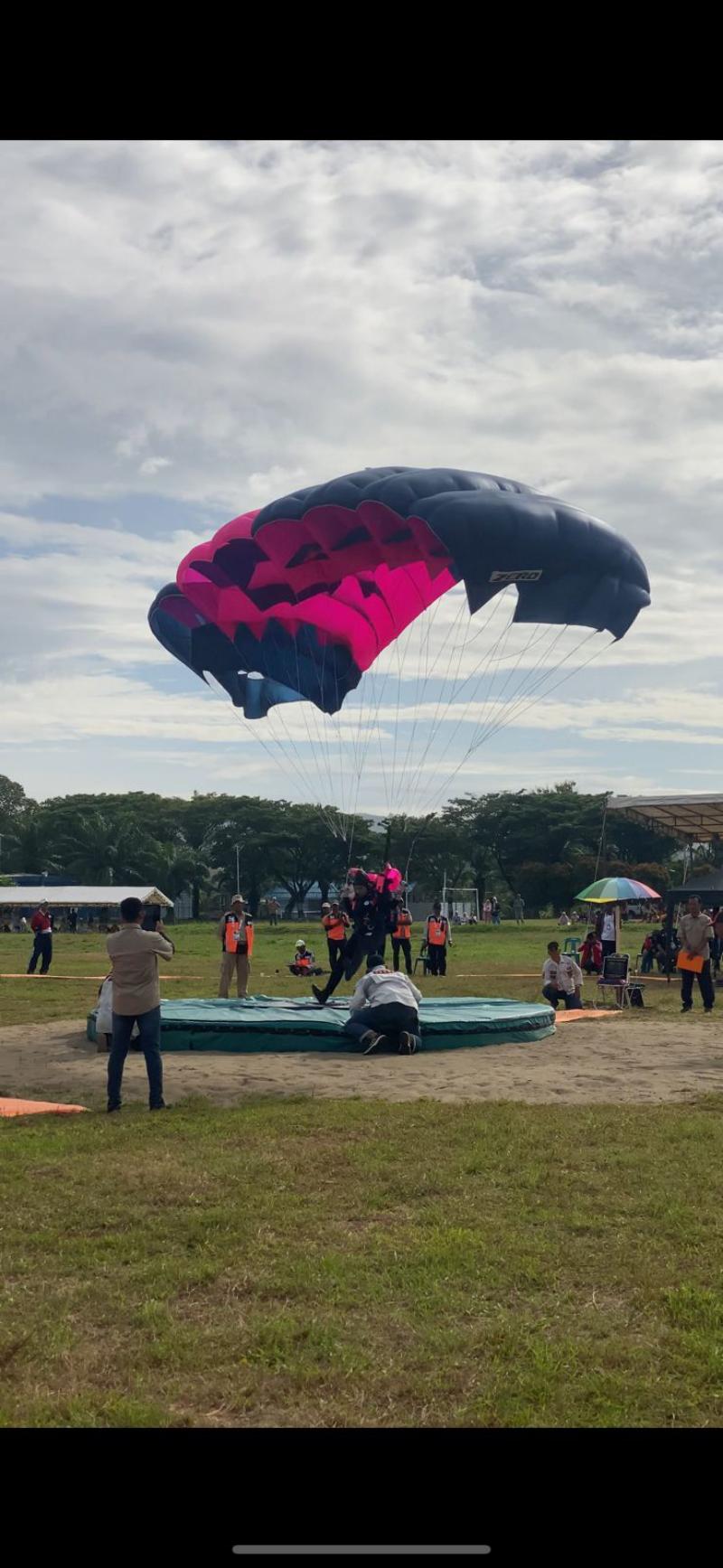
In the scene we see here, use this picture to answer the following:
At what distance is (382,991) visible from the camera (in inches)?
395

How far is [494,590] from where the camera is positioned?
13.5 metres

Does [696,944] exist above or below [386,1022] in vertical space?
above

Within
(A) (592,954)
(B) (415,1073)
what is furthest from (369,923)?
(A) (592,954)

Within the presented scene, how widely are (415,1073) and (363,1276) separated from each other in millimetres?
4882

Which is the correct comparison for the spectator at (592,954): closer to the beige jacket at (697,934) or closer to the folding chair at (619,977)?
the folding chair at (619,977)

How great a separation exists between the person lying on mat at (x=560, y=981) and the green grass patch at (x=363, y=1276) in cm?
774

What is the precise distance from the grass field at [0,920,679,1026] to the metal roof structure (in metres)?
3.93

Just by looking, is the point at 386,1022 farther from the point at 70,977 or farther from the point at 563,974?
the point at 70,977

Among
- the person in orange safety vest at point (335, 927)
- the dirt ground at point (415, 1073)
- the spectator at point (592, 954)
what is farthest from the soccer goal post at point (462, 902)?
the dirt ground at point (415, 1073)

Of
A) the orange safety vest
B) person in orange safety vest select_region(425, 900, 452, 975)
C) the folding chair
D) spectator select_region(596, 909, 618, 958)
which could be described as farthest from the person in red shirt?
the folding chair

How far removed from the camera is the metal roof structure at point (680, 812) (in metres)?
23.1
